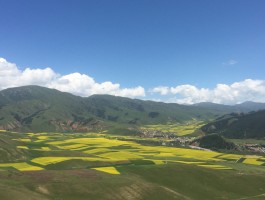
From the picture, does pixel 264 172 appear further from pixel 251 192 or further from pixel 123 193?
pixel 123 193

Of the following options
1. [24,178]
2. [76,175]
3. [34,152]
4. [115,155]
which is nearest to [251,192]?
[76,175]

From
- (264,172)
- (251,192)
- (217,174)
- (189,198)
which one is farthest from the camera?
(264,172)

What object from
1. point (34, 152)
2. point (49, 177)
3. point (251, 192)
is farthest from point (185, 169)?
point (34, 152)

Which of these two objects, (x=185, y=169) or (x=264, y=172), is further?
(x=264, y=172)

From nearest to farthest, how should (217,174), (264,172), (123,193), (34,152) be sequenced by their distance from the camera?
(123,193)
(217,174)
(264,172)
(34,152)

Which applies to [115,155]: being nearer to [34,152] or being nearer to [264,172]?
[34,152]

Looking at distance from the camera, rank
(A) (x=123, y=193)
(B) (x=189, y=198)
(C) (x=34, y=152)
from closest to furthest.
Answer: (A) (x=123, y=193) → (B) (x=189, y=198) → (C) (x=34, y=152)

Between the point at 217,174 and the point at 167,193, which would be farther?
the point at 217,174

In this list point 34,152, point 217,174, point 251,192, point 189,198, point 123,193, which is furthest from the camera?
point 34,152
